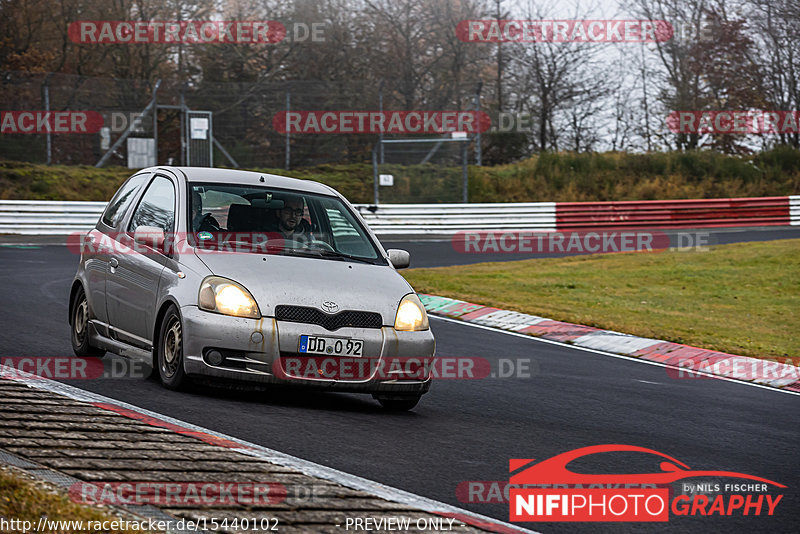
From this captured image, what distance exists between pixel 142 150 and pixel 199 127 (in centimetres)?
181

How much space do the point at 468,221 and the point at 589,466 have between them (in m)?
24.9

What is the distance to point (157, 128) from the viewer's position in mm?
29594

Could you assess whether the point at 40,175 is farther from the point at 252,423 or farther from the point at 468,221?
the point at 252,423

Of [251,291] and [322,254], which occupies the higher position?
[322,254]

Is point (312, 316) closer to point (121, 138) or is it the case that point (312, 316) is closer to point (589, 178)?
point (121, 138)

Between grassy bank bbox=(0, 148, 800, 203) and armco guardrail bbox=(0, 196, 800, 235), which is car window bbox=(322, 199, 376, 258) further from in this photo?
grassy bank bbox=(0, 148, 800, 203)

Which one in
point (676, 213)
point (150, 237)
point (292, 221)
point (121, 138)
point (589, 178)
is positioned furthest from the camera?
point (589, 178)

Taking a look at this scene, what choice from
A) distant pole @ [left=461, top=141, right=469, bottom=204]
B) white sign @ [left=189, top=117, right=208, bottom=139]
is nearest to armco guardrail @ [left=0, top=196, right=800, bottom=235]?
distant pole @ [left=461, top=141, right=469, bottom=204]

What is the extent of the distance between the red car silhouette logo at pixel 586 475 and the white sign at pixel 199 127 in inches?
961

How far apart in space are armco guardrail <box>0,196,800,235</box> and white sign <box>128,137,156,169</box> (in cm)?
368

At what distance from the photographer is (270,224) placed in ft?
25.8

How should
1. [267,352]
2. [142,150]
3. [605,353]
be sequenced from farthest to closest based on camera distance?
[142,150] < [605,353] < [267,352]

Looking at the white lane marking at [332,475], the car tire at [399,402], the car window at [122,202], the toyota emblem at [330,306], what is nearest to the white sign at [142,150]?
the car window at [122,202]

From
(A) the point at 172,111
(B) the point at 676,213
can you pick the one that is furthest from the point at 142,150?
(B) the point at 676,213
